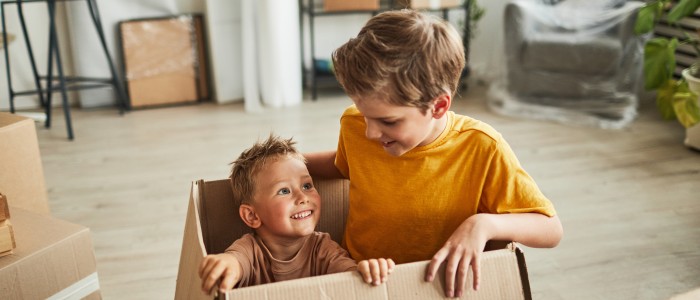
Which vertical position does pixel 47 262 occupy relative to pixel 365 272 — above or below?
below

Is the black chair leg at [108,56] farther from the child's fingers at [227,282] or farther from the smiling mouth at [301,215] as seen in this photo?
the child's fingers at [227,282]

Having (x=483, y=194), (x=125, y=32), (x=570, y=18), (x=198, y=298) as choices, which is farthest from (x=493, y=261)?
(x=125, y=32)

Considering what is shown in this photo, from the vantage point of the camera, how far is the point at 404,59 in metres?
1.10

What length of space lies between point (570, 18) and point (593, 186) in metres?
1.24

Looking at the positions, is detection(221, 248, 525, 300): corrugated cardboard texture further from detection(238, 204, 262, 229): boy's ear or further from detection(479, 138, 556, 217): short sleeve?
detection(238, 204, 262, 229): boy's ear

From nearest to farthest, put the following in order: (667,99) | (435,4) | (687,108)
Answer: (687,108) → (667,99) → (435,4)

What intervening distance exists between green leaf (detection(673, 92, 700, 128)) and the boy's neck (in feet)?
7.53

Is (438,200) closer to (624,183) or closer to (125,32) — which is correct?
(624,183)

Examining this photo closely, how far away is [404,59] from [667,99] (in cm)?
265

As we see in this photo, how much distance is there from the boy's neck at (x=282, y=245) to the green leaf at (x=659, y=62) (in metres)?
2.52

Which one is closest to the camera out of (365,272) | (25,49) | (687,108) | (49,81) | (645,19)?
(365,272)

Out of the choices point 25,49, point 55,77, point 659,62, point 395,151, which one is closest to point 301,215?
point 395,151

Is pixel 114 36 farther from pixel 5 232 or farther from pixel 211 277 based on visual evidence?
pixel 211 277

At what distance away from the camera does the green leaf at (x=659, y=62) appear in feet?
10.8
